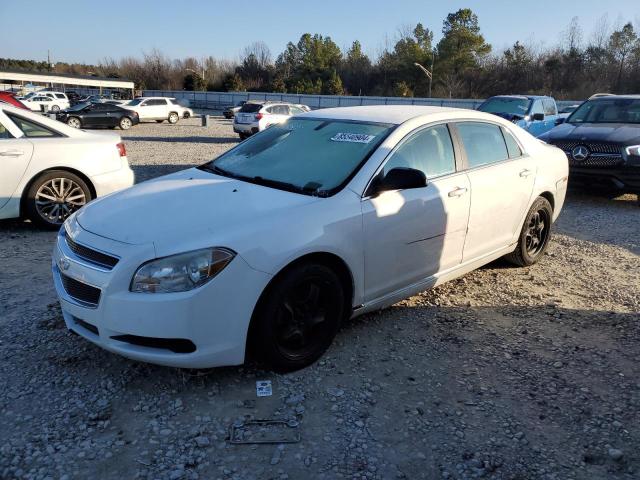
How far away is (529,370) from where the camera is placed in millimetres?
3338

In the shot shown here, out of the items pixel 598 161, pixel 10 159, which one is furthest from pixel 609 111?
pixel 10 159

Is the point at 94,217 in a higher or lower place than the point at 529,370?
higher

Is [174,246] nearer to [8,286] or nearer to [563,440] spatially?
[563,440]

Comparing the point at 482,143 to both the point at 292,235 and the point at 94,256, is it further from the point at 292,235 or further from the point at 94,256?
the point at 94,256

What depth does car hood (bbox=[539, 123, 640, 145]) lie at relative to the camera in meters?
8.17

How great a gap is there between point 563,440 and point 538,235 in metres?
2.97

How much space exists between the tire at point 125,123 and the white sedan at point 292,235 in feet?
75.4

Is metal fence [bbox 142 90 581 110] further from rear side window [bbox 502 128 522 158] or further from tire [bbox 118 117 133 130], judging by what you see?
rear side window [bbox 502 128 522 158]

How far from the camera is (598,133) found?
8.45m

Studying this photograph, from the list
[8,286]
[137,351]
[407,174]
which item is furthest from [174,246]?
[8,286]

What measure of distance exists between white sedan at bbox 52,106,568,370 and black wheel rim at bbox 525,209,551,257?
382mm

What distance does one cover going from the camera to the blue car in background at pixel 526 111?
12734 mm

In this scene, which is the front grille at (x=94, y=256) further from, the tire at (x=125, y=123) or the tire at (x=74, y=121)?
the tire at (x=125, y=123)

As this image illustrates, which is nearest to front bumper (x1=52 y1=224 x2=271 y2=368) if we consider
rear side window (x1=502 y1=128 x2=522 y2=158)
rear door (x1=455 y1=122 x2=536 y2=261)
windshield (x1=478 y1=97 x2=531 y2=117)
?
rear door (x1=455 y1=122 x2=536 y2=261)
